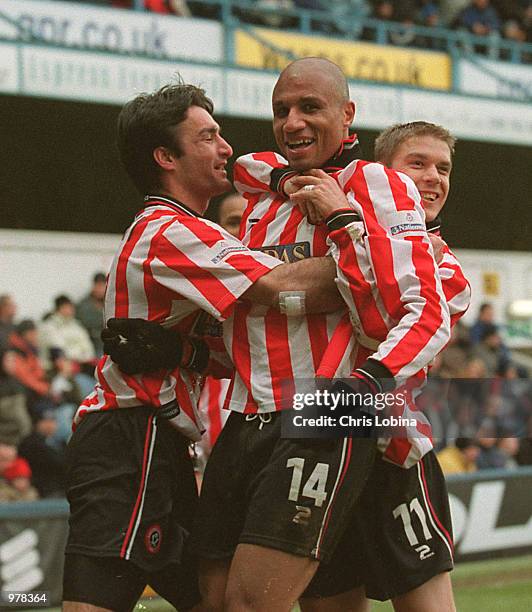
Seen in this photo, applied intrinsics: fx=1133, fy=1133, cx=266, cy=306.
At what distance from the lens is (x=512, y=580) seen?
26.6 feet

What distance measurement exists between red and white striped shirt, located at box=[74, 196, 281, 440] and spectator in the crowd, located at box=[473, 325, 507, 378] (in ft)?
28.9

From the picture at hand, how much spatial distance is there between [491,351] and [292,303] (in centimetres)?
956

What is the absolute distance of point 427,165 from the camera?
377 cm

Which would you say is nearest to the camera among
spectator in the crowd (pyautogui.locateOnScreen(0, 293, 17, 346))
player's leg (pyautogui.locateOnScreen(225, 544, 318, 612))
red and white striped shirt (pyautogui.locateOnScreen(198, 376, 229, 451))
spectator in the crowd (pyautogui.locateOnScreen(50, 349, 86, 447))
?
player's leg (pyautogui.locateOnScreen(225, 544, 318, 612))

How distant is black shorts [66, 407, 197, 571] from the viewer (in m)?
3.46

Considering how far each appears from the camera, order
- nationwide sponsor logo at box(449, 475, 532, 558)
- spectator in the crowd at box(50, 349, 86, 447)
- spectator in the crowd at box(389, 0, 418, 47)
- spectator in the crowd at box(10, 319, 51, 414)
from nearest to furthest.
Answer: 1. nationwide sponsor logo at box(449, 475, 532, 558)
2. spectator in the crowd at box(10, 319, 51, 414)
3. spectator in the crowd at box(50, 349, 86, 447)
4. spectator in the crowd at box(389, 0, 418, 47)

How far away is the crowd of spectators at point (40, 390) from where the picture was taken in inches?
327

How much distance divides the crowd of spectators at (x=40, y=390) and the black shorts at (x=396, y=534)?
5146 mm

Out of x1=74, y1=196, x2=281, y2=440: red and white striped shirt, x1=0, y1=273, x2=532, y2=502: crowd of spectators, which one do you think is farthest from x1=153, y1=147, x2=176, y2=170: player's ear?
x1=0, y1=273, x2=532, y2=502: crowd of spectators

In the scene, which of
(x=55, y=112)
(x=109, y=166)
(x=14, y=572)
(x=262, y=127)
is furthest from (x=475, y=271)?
(x=14, y=572)

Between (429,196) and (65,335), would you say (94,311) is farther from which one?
(429,196)

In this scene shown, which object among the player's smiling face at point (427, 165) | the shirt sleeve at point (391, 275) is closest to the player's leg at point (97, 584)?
the shirt sleeve at point (391, 275)

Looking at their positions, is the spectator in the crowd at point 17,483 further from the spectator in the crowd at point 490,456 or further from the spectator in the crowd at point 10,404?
the spectator in the crowd at point 490,456

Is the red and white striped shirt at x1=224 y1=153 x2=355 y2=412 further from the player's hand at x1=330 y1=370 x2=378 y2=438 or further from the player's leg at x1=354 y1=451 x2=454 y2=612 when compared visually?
the player's leg at x1=354 y1=451 x2=454 y2=612
